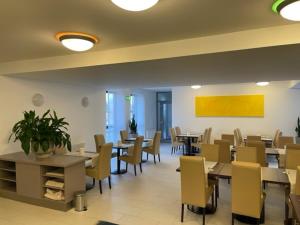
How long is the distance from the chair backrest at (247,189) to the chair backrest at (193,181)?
40 cm

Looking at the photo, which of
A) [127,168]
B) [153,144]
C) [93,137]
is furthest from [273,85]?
[93,137]

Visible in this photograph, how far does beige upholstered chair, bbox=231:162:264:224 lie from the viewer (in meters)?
2.73

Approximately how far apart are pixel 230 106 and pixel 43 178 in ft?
22.5

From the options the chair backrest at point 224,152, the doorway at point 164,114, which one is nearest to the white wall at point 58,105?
the chair backrest at point 224,152

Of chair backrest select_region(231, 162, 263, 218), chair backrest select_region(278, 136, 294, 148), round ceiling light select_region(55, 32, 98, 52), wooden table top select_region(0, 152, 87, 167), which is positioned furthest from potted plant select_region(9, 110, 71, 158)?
chair backrest select_region(278, 136, 294, 148)

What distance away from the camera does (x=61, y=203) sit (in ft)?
12.0

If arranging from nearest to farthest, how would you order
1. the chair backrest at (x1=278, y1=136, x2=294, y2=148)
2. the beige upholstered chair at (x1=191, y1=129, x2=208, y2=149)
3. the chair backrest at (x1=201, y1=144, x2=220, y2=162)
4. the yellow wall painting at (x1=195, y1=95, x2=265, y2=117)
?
the chair backrest at (x1=201, y1=144, x2=220, y2=162), the chair backrest at (x1=278, y1=136, x2=294, y2=148), the beige upholstered chair at (x1=191, y1=129, x2=208, y2=149), the yellow wall painting at (x1=195, y1=95, x2=265, y2=117)

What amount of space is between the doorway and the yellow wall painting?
2804 millimetres

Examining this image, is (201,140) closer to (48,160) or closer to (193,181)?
(193,181)

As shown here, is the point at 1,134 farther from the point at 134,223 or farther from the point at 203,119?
the point at 203,119

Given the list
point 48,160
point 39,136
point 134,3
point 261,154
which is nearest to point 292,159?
point 261,154

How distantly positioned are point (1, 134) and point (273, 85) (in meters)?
8.24

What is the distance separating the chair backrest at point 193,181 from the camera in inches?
121

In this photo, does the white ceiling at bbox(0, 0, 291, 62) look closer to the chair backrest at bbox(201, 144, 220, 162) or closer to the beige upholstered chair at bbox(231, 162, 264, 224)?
the beige upholstered chair at bbox(231, 162, 264, 224)
